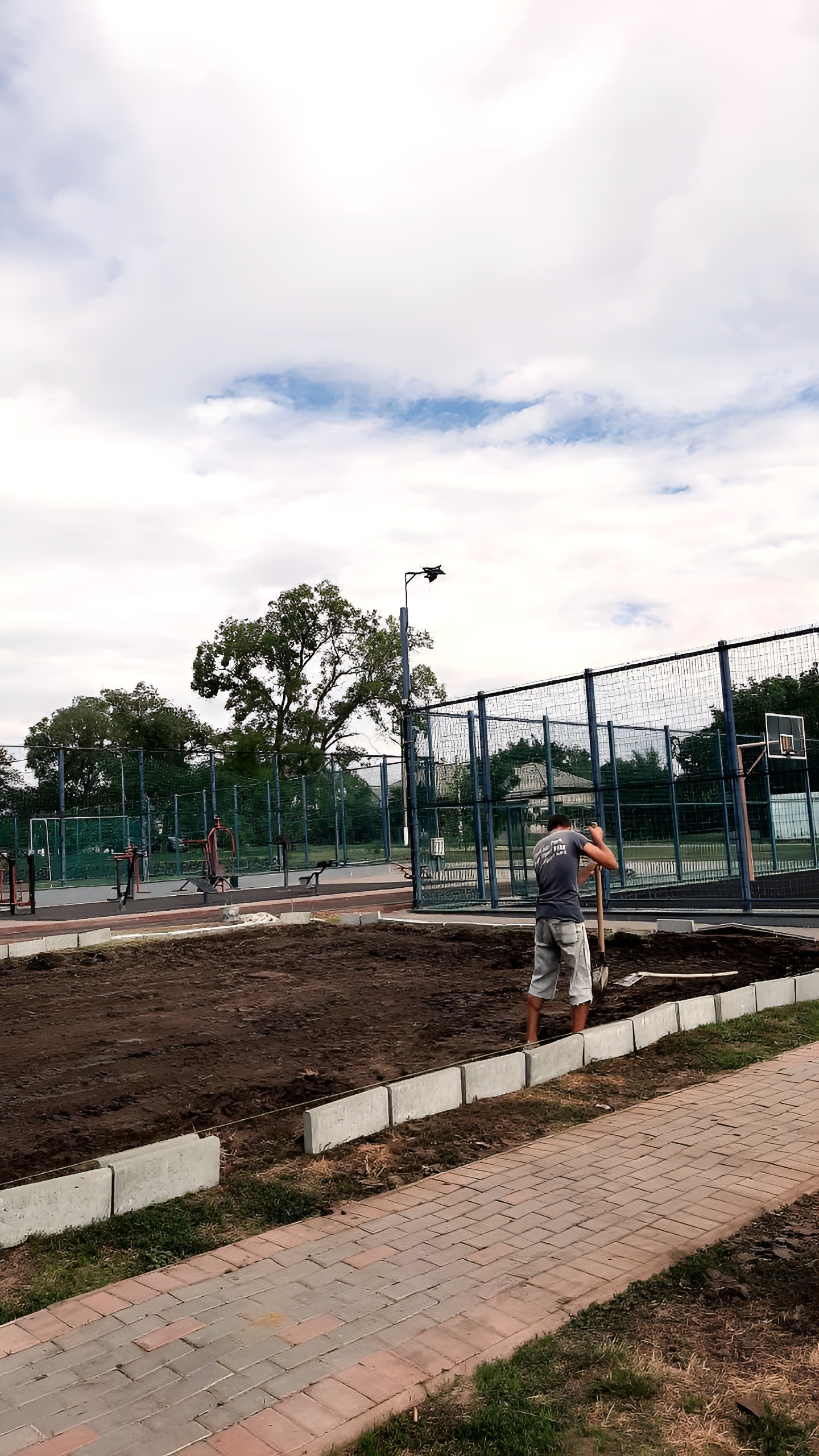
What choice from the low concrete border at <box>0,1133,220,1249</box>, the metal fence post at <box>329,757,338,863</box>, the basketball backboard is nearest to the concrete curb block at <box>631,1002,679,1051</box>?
the low concrete border at <box>0,1133,220,1249</box>

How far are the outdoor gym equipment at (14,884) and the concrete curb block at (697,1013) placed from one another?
1680cm

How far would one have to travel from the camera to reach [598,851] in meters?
7.04

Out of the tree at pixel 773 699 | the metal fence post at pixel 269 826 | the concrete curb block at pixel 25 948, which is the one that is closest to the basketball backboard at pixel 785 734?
the tree at pixel 773 699

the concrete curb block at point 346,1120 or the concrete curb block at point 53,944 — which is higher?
the concrete curb block at point 53,944

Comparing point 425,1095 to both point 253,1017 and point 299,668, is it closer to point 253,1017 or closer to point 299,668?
point 253,1017

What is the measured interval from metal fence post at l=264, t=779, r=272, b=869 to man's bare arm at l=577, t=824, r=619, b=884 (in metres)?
24.7

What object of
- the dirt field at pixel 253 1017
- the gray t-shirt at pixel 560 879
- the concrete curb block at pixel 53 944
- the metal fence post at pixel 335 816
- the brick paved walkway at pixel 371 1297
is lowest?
the brick paved walkway at pixel 371 1297

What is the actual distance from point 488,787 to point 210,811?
17810 mm

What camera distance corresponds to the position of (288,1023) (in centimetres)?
812

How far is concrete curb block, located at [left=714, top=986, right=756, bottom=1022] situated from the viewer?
23.9 feet

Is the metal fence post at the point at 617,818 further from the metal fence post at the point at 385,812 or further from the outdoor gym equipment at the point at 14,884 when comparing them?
the metal fence post at the point at 385,812

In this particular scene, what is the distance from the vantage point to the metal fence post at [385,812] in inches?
1163

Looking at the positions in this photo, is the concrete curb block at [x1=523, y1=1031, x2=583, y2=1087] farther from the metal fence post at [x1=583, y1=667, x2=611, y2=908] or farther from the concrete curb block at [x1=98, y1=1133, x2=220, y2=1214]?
the metal fence post at [x1=583, y1=667, x2=611, y2=908]

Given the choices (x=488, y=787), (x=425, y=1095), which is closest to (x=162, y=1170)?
(x=425, y=1095)
